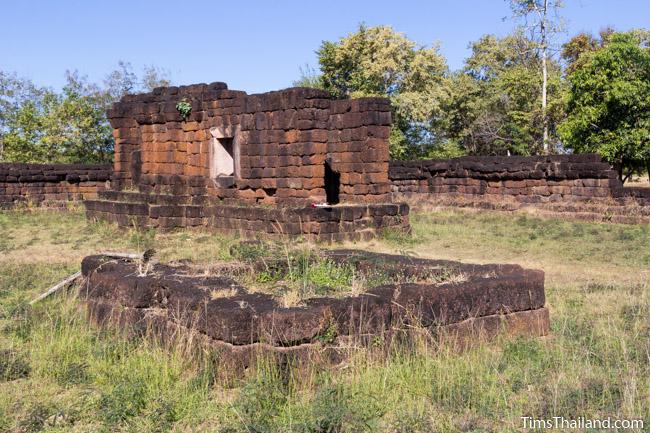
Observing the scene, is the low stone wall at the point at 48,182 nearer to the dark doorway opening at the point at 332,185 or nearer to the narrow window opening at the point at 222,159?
the narrow window opening at the point at 222,159

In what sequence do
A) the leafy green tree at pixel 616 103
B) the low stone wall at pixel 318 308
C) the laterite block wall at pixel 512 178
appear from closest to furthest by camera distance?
the low stone wall at pixel 318 308
the laterite block wall at pixel 512 178
the leafy green tree at pixel 616 103

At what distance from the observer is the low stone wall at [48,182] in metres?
23.6

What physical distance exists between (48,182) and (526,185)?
54.1 ft

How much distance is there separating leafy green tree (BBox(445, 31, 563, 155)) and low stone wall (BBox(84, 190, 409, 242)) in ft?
77.4

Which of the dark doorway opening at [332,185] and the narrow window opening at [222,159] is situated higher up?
the narrow window opening at [222,159]

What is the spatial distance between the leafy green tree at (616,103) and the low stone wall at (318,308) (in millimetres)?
22985

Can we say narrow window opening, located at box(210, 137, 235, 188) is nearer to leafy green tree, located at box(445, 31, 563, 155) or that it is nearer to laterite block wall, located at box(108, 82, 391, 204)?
laterite block wall, located at box(108, 82, 391, 204)

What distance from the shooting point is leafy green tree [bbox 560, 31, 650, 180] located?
27.1 meters

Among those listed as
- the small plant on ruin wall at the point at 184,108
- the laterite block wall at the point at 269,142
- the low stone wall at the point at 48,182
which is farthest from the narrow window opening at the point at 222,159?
the low stone wall at the point at 48,182

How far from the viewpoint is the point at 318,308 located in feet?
16.9

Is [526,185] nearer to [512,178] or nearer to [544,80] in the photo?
[512,178]

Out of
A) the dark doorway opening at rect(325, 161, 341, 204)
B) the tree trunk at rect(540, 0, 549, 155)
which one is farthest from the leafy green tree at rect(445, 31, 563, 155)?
the dark doorway opening at rect(325, 161, 341, 204)

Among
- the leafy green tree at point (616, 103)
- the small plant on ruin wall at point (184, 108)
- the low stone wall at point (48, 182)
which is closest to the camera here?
the small plant on ruin wall at point (184, 108)

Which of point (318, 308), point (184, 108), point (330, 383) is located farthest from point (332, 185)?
point (330, 383)
